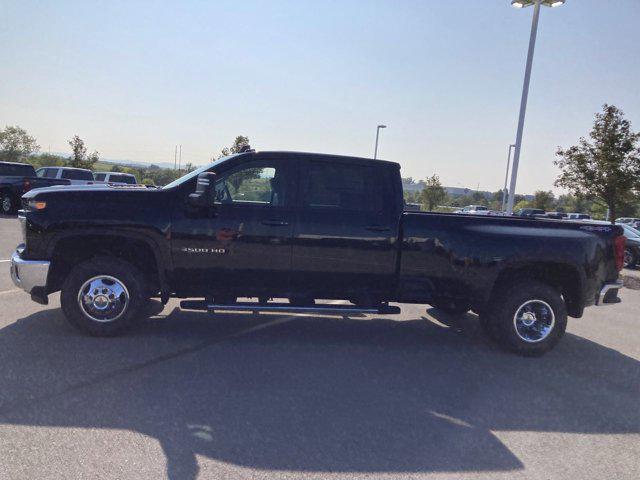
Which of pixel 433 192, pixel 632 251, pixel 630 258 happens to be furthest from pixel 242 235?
pixel 433 192

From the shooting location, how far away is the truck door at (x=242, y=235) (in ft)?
18.5

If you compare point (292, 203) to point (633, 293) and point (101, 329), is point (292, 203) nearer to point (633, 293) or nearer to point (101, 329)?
point (101, 329)

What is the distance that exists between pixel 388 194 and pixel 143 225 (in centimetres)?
268

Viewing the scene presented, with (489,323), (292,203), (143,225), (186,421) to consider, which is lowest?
(186,421)

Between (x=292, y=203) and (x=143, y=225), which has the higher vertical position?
(x=292, y=203)

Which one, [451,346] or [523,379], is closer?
[523,379]

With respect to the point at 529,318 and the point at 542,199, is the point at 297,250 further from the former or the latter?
the point at 542,199

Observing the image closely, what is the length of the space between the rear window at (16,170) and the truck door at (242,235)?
18.7m

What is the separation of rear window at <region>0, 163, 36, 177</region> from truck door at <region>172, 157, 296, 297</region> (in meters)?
18.7

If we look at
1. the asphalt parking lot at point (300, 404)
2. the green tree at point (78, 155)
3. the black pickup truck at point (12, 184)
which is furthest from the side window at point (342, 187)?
the green tree at point (78, 155)

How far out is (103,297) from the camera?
564cm

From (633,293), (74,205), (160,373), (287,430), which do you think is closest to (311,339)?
(160,373)

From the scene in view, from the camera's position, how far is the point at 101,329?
5.63 m

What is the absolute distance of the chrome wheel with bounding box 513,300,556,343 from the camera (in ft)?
19.8
